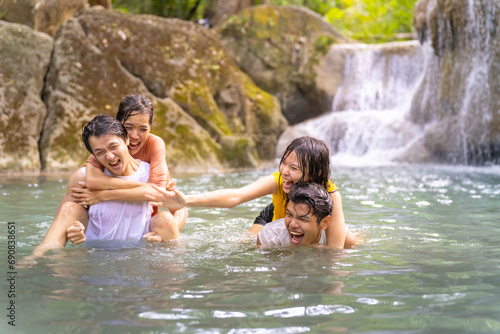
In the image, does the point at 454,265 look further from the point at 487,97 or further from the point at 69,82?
the point at 487,97

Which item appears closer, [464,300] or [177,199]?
[464,300]

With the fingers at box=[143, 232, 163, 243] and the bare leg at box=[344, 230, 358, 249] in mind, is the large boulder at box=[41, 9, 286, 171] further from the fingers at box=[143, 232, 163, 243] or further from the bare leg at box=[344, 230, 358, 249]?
the bare leg at box=[344, 230, 358, 249]

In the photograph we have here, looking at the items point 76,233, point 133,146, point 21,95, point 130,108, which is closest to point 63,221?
point 76,233

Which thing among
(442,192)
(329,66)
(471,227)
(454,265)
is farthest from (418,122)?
(454,265)

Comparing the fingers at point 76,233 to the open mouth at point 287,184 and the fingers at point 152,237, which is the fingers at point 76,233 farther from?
the open mouth at point 287,184

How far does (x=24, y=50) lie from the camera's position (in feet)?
36.5

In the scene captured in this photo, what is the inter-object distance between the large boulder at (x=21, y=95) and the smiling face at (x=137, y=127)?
247 inches

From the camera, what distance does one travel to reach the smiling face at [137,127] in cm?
491

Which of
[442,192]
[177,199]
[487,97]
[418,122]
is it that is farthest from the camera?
[418,122]

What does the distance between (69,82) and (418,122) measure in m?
9.27

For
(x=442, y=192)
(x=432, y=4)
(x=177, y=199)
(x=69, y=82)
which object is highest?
(x=432, y=4)

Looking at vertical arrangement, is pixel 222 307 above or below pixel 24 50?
below

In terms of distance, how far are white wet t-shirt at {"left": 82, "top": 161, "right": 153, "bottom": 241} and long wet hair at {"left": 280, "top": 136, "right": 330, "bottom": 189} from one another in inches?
53.6

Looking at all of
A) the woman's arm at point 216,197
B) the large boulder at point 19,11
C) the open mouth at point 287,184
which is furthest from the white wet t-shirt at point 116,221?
the large boulder at point 19,11
